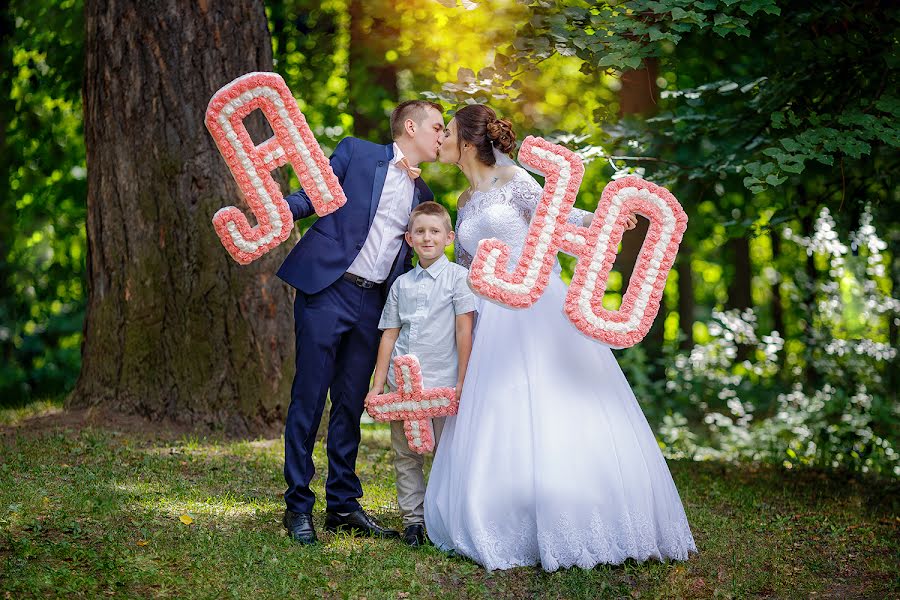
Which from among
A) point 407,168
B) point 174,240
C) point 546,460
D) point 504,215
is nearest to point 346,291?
point 407,168

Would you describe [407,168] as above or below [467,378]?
above

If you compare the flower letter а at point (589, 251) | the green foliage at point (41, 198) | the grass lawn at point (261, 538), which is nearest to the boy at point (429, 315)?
the flower letter а at point (589, 251)

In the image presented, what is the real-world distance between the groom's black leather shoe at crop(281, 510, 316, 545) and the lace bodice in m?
1.52

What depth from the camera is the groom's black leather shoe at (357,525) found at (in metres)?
4.70

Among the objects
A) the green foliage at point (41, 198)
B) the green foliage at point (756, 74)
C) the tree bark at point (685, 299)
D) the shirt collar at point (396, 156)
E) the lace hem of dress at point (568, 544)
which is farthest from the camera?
the tree bark at point (685, 299)

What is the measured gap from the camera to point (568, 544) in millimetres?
4109

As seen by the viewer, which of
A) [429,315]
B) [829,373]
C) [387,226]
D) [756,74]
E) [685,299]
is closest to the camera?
[429,315]

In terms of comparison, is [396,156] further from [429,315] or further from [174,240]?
[174,240]

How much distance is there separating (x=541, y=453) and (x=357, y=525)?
1171mm

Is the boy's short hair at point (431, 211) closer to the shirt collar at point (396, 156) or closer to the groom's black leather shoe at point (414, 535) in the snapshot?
the shirt collar at point (396, 156)

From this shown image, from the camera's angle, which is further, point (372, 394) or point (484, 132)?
point (484, 132)

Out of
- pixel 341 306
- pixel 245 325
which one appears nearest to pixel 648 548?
pixel 341 306

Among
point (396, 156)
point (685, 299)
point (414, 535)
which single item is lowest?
point (685, 299)

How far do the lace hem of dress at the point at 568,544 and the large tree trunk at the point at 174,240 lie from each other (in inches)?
113
